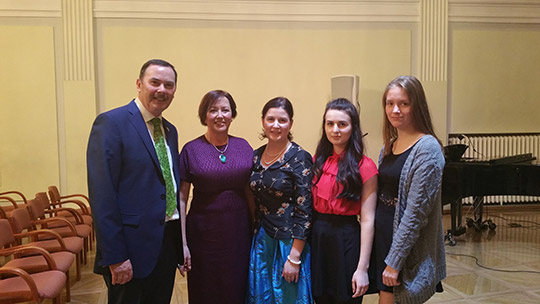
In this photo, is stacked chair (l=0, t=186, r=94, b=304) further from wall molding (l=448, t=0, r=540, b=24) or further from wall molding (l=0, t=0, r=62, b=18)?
wall molding (l=448, t=0, r=540, b=24)

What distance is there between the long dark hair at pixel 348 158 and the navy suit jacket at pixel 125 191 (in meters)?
0.81

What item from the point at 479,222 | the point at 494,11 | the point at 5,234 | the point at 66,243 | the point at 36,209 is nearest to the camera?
the point at 5,234

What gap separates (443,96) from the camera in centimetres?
700

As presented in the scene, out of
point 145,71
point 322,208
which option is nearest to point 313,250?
point 322,208

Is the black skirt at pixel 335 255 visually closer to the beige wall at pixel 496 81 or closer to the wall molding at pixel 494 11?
the beige wall at pixel 496 81

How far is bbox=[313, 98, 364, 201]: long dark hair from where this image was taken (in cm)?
198

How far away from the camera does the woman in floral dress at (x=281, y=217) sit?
209 cm

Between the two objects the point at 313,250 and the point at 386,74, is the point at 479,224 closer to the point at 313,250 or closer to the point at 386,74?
the point at 386,74

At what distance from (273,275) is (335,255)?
35cm

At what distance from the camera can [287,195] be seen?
213 cm

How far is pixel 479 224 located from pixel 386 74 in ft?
8.88

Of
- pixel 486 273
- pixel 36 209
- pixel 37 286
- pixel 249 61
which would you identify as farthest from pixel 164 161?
pixel 249 61

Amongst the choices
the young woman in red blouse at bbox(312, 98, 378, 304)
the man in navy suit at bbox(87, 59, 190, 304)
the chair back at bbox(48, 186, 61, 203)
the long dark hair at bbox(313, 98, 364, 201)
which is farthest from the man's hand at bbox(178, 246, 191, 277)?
the chair back at bbox(48, 186, 61, 203)

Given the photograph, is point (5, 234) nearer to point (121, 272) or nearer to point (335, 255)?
point (121, 272)
